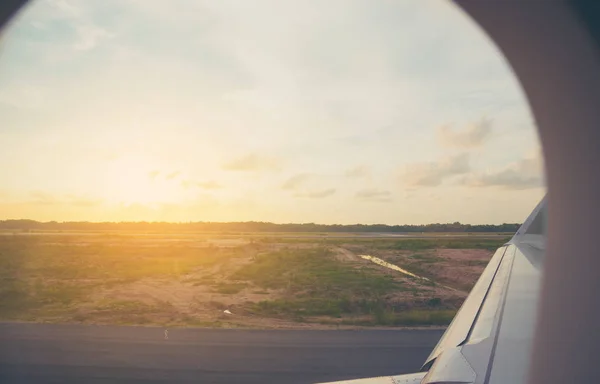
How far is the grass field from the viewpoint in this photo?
1356cm

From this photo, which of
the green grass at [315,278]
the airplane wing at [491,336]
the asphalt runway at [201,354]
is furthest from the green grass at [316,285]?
the airplane wing at [491,336]

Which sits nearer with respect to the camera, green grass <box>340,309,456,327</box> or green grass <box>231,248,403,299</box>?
green grass <box>340,309,456,327</box>

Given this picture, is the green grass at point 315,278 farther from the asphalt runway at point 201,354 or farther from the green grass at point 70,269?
the asphalt runway at point 201,354

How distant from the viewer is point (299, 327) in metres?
12.1

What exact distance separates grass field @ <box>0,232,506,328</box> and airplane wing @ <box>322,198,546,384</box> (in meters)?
8.01

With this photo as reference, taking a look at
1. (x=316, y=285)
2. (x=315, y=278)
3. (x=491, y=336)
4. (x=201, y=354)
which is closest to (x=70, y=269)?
(x=315, y=278)

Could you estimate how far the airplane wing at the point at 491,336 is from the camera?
2.75 meters

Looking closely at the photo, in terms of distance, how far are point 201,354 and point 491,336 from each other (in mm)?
6948

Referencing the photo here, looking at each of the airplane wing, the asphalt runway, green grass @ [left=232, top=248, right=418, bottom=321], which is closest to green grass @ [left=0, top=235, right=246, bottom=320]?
green grass @ [left=232, top=248, right=418, bottom=321]

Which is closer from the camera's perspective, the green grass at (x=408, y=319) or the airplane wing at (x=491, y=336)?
the airplane wing at (x=491, y=336)

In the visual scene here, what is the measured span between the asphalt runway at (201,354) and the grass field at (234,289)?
1.49 m

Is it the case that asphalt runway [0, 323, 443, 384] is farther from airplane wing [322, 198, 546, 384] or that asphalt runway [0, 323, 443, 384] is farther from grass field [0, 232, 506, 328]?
airplane wing [322, 198, 546, 384]

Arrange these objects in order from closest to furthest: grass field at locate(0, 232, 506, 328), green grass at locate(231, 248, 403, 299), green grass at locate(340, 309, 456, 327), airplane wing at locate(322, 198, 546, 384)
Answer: airplane wing at locate(322, 198, 546, 384)
green grass at locate(340, 309, 456, 327)
grass field at locate(0, 232, 506, 328)
green grass at locate(231, 248, 403, 299)

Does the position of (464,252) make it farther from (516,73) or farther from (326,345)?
(516,73)
